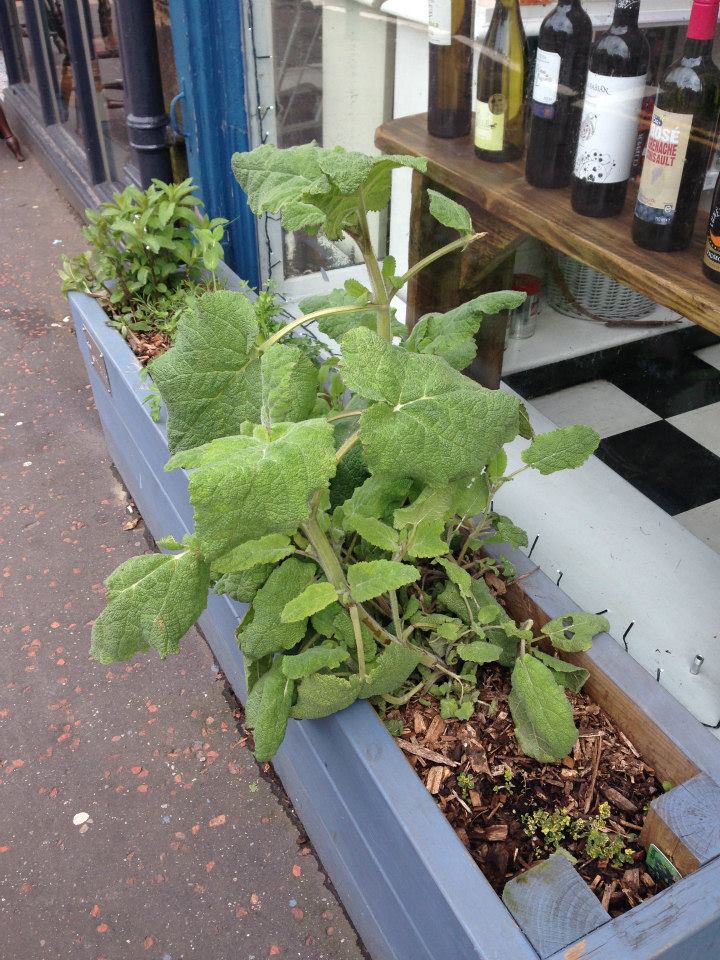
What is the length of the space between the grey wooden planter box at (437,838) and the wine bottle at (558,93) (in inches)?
25.4

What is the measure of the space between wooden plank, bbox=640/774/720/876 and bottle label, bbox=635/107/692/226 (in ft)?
2.46

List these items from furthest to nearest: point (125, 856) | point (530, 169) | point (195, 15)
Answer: point (195, 15) → point (125, 856) → point (530, 169)

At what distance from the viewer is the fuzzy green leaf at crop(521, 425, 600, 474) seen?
1.19 meters

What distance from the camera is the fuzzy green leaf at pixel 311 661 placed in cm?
108

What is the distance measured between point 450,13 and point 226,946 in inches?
67.8

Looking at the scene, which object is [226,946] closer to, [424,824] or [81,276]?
[424,824]

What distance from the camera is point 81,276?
225 cm

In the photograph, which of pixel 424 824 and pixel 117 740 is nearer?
pixel 424 824

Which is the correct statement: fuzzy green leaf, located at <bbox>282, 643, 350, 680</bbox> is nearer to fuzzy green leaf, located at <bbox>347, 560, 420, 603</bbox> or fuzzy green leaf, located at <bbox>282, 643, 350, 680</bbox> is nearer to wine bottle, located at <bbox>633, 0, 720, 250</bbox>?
fuzzy green leaf, located at <bbox>347, 560, 420, 603</bbox>

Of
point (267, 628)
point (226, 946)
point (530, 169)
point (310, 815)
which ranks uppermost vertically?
point (530, 169)

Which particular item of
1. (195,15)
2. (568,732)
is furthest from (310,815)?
(195,15)

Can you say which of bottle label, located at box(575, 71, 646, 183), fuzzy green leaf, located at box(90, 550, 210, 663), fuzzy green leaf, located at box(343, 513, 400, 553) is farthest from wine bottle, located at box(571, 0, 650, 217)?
fuzzy green leaf, located at box(90, 550, 210, 663)

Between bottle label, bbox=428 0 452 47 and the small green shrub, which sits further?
the small green shrub

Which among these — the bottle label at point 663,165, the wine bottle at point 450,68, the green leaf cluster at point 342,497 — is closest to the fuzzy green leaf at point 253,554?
the green leaf cluster at point 342,497
